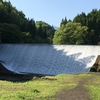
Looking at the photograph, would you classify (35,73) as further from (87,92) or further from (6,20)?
(6,20)

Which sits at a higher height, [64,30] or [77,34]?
[64,30]

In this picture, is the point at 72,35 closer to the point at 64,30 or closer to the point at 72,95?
the point at 64,30

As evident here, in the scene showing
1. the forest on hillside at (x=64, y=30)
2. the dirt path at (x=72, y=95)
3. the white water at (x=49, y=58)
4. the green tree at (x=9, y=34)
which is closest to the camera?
the dirt path at (x=72, y=95)

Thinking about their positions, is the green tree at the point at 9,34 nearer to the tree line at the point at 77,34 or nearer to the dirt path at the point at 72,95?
the tree line at the point at 77,34

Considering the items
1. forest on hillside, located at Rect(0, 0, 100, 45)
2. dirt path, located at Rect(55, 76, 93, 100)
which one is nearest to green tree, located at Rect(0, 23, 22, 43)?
forest on hillside, located at Rect(0, 0, 100, 45)

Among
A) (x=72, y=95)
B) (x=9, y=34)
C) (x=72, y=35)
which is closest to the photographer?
(x=72, y=95)

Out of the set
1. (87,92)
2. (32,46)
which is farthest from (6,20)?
(87,92)

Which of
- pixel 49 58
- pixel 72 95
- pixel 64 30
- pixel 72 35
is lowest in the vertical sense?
pixel 49 58

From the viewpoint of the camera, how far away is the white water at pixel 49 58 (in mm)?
33719

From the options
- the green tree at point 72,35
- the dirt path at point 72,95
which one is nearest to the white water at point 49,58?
the dirt path at point 72,95

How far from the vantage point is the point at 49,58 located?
36.7 metres

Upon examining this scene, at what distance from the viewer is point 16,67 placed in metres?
37.4

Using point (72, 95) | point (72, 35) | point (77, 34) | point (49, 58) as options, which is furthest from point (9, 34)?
point (72, 95)

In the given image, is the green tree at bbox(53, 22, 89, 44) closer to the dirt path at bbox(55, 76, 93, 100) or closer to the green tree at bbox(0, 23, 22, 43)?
the green tree at bbox(0, 23, 22, 43)
